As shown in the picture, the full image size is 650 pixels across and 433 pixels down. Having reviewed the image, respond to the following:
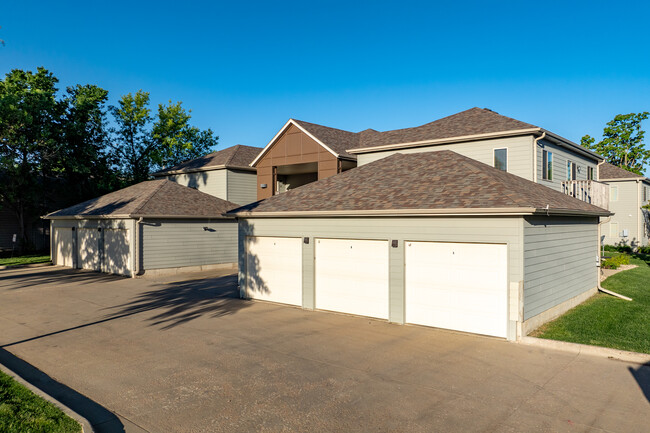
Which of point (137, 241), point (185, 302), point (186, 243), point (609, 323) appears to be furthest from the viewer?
point (186, 243)

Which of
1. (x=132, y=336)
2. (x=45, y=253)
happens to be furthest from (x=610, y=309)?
(x=45, y=253)

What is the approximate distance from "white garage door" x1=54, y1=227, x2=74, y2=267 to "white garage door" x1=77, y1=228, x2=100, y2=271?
47.9 inches

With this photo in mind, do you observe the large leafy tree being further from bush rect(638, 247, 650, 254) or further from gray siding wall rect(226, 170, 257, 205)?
bush rect(638, 247, 650, 254)

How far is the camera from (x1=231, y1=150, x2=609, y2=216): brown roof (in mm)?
11000

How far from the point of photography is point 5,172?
3117 cm

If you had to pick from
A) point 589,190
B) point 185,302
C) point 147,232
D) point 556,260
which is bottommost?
point 185,302

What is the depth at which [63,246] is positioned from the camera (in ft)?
89.2

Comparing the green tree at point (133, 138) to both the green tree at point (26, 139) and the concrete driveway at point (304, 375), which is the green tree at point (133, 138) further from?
the concrete driveway at point (304, 375)

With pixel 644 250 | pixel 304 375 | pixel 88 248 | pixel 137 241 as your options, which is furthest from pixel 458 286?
pixel 644 250

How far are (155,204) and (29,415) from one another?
57.9 feet

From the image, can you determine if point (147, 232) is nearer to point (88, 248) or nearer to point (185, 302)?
point (88, 248)

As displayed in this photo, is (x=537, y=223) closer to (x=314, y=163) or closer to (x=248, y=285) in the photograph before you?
(x=248, y=285)

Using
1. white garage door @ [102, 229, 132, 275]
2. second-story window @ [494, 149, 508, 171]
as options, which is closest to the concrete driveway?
white garage door @ [102, 229, 132, 275]

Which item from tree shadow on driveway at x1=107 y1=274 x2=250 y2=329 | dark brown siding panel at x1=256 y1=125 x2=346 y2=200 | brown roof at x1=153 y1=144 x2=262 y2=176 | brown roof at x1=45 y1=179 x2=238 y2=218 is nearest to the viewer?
tree shadow on driveway at x1=107 y1=274 x2=250 y2=329
